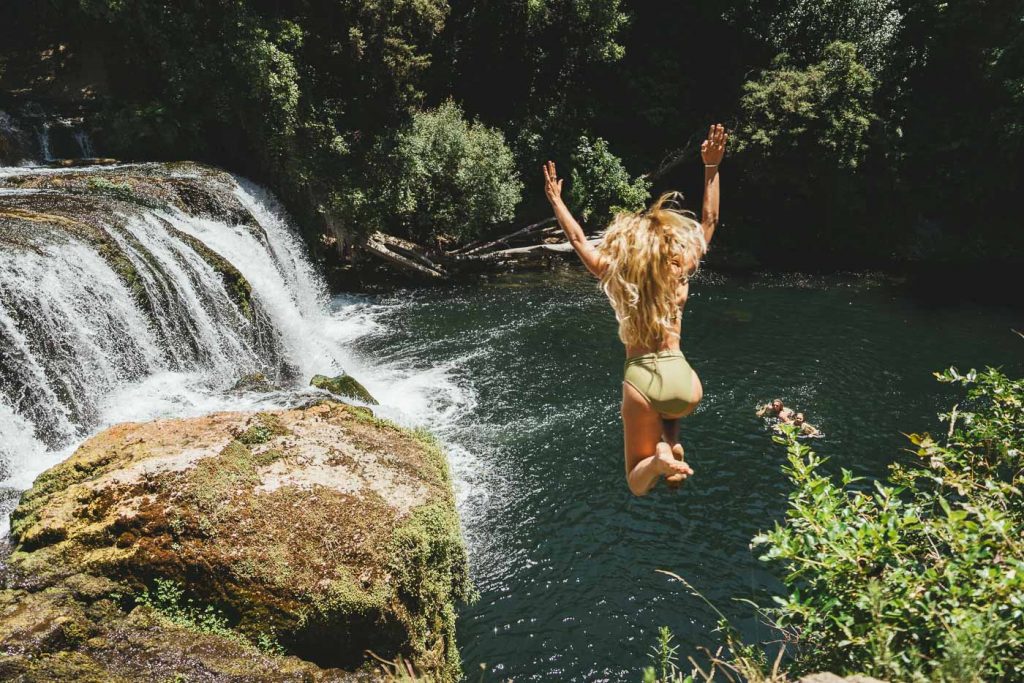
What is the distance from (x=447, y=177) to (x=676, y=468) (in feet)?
54.3

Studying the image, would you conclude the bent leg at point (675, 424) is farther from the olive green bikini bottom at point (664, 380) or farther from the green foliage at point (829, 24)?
the green foliage at point (829, 24)

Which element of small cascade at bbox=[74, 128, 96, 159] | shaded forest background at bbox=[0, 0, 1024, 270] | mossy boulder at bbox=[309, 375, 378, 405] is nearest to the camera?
mossy boulder at bbox=[309, 375, 378, 405]

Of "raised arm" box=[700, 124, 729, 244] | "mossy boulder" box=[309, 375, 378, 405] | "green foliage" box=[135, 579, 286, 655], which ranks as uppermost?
"raised arm" box=[700, 124, 729, 244]

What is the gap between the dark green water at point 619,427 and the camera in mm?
7574

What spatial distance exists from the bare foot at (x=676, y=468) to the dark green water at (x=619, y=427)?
12.8 ft

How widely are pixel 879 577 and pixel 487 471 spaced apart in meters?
7.03

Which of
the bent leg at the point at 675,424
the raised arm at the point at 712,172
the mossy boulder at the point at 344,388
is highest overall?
the raised arm at the point at 712,172

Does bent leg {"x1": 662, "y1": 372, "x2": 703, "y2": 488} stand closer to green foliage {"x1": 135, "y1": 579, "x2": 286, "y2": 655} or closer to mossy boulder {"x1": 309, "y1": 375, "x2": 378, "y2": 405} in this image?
green foliage {"x1": 135, "y1": 579, "x2": 286, "y2": 655}

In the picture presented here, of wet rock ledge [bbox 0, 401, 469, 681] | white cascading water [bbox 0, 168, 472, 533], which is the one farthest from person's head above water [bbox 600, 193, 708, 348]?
white cascading water [bbox 0, 168, 472, 533]

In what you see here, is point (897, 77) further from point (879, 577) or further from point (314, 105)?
point (879, 577)

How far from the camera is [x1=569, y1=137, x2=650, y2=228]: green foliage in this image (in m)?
21.3

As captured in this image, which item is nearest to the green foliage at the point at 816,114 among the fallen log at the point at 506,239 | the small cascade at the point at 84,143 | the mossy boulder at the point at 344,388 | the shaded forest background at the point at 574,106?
the shaded forest background at the point at 574,106

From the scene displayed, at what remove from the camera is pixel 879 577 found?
3.69m

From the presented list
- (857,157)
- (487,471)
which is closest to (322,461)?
(487,471)
